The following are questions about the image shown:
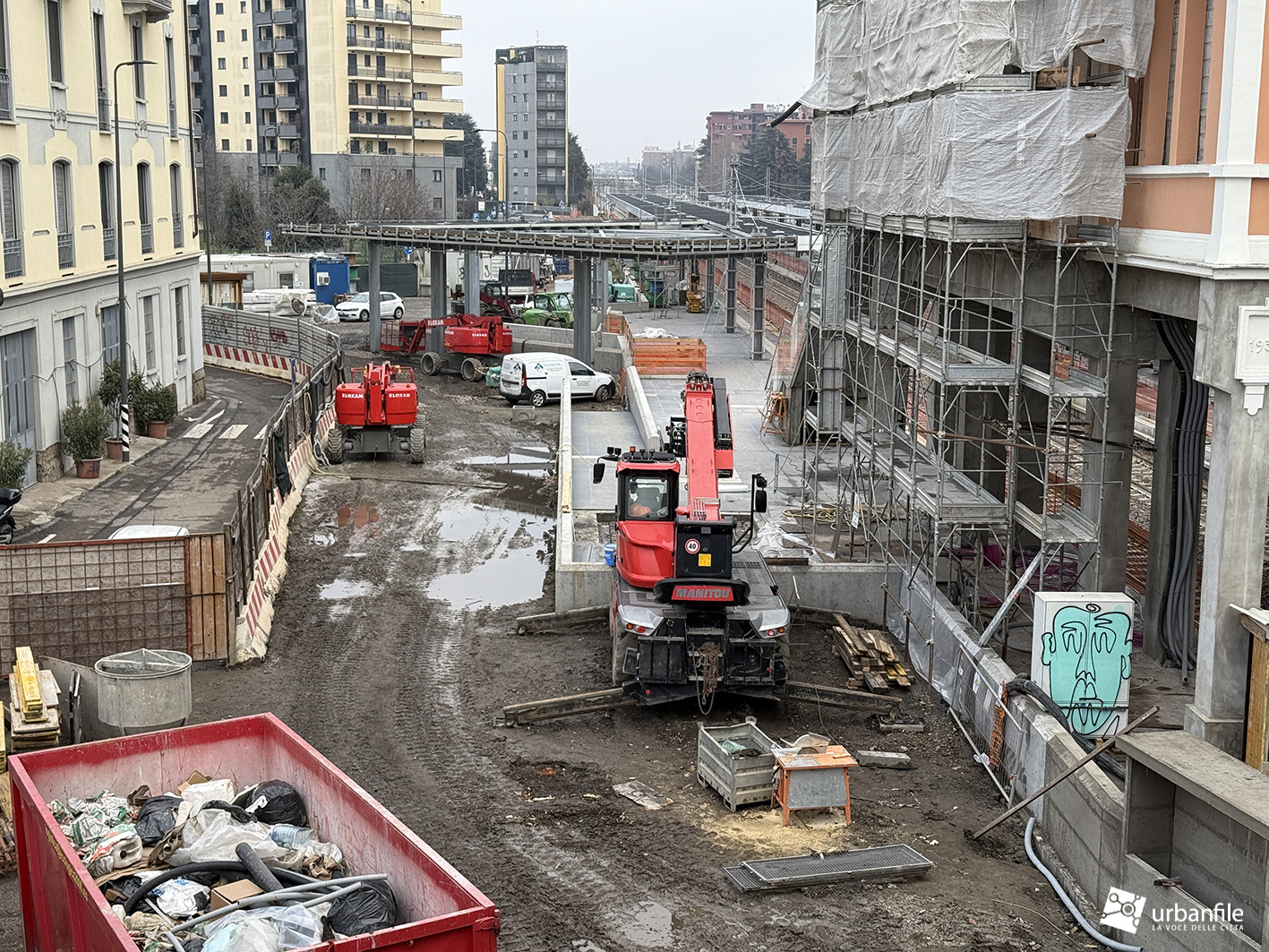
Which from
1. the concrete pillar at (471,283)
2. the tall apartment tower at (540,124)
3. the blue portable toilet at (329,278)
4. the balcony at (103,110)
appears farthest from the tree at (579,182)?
the balcony at (103,110)

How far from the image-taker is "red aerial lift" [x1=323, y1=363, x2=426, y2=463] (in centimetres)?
3053

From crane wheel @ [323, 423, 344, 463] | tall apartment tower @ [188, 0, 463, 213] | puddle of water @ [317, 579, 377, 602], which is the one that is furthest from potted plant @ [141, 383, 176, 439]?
tall apartment tower @ [188, 0, 463, 213]

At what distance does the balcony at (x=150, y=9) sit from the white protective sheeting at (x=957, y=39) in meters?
20.3

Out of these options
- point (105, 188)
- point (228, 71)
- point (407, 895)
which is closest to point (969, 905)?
point (407, 895)

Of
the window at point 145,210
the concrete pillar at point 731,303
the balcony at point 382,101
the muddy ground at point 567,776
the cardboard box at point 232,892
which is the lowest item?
the muddy ground at point 567,776

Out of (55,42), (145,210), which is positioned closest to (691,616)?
(55,42)

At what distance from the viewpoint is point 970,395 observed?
22609 mm

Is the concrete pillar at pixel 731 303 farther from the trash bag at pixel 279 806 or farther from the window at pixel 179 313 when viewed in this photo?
the trash bag at pixel 279 806

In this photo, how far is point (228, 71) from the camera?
98312mm

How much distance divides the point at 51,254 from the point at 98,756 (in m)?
21.8

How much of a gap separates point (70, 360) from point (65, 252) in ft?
7.95

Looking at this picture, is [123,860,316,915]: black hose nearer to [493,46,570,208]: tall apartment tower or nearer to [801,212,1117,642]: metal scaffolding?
[801,212,1117,642]: metal scaffolding

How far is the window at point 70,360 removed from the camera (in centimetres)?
2978

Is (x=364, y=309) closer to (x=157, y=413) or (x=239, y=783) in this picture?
(x=157, y=413)
